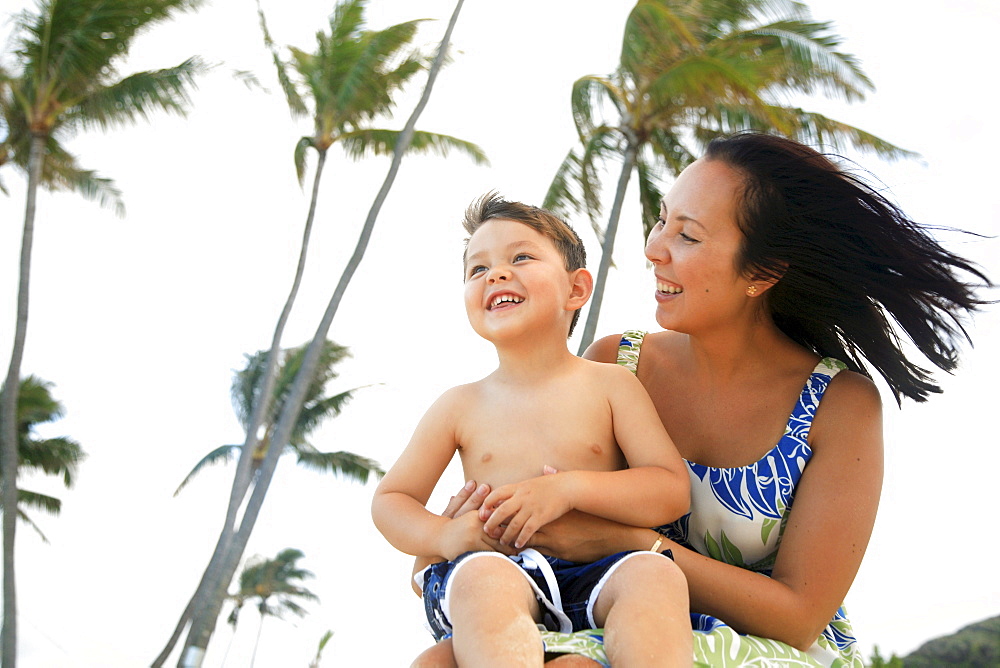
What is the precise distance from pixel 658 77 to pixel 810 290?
12912mm

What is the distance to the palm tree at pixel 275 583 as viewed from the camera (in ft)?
129

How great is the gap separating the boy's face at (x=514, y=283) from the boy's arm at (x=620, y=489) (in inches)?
9.4

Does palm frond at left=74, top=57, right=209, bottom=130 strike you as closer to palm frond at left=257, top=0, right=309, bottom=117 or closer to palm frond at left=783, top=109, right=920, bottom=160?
palm frond at left=257, top=0, right=309, bottom=117

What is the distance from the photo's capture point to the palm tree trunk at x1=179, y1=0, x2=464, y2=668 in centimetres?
1614

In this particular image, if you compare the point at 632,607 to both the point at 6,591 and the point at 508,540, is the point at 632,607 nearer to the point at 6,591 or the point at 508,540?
the point at 508,540

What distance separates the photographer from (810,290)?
2578mm

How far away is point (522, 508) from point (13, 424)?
55.3 feet

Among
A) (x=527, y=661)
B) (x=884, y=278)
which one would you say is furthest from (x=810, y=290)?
(x=527, y=661)

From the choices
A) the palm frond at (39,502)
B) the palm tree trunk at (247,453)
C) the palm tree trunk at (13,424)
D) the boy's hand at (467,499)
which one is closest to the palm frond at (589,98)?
the palm tree trunk at (247,453)

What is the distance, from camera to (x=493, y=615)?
165 cm

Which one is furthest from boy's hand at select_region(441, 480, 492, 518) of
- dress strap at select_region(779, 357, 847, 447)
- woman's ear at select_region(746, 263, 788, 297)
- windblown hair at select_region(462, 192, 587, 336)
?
woman's ear at select_region(746, 263, 788, 297)

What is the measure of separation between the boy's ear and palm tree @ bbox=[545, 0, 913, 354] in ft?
38.3

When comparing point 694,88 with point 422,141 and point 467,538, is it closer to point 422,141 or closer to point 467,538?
point 422,141

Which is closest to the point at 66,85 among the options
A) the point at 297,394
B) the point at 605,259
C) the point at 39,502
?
the point at 297,394
